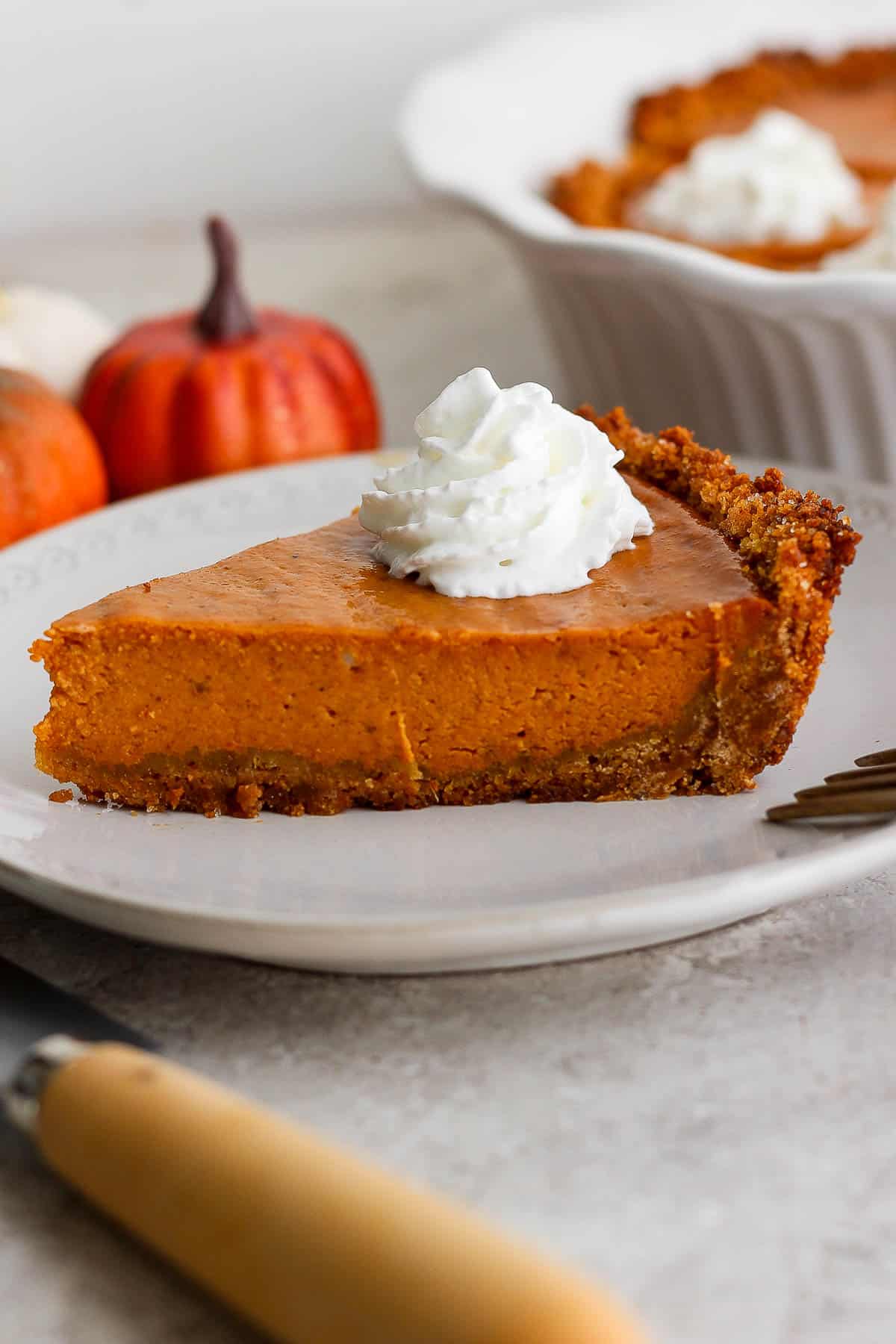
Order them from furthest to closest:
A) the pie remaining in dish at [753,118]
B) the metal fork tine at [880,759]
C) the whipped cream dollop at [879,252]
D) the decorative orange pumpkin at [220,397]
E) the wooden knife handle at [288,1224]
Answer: the pie remaining in dish at [753,118], the decorative orange pumpkin at [220,397], the whipped cream dollop at [879,252], the metal fork tine at [880,759], the wooden knife handle at [288,1224]

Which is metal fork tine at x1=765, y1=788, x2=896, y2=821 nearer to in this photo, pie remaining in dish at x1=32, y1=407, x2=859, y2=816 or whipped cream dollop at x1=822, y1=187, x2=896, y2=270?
pie remaining in dish at x1=32, y1=407, x2=859, y2=816

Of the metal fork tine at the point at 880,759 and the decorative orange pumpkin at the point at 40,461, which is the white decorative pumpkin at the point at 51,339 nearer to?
the decorative orange pumpkin at the point at 40,461

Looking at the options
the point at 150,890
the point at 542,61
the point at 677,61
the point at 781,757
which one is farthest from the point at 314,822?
the point at 677,61

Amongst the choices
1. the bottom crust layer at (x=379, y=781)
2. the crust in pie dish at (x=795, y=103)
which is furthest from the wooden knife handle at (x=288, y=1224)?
the crust in pie dish at (x=795, y=103)

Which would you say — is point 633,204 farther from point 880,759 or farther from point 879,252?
point 880,759

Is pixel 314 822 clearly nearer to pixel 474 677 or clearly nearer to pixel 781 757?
pixel 474 677

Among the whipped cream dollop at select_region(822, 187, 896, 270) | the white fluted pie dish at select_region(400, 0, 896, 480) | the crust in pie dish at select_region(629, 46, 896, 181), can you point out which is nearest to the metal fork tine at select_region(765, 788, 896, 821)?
the white fluted pie dish at select_region(400, 0, 896, 480)

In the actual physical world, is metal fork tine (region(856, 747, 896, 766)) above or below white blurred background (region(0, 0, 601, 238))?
below
